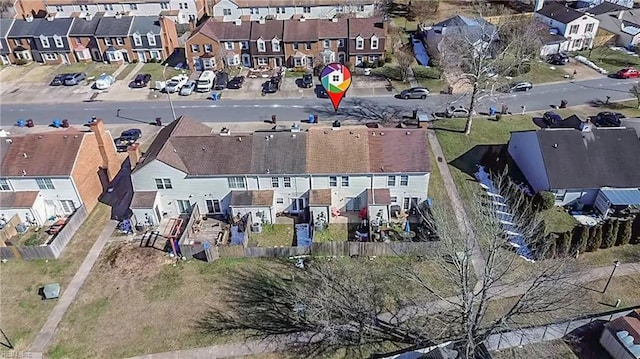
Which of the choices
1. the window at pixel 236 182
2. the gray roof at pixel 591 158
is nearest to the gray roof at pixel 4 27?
the window at pixel 236 182

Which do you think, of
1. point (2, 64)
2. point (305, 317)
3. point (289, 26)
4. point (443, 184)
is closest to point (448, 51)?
point (289, 26)

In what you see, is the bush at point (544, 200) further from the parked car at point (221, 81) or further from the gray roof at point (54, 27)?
the gray roof at point (54, 27)

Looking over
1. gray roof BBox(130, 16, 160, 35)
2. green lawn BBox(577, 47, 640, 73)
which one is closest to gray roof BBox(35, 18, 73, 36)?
gray roof BBox(130, 16, 160, 35)

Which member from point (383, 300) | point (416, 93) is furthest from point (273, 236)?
point (416, 93)

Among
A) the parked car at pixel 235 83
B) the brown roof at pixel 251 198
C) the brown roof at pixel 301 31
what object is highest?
the brown roof at pixel 301 31

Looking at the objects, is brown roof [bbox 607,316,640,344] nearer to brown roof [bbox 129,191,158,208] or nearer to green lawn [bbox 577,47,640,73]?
brown roof [bbox 129,191,158,208]

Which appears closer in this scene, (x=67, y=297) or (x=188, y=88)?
(x=67, y=297)

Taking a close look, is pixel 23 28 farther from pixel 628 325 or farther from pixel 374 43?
pixel 628 325
